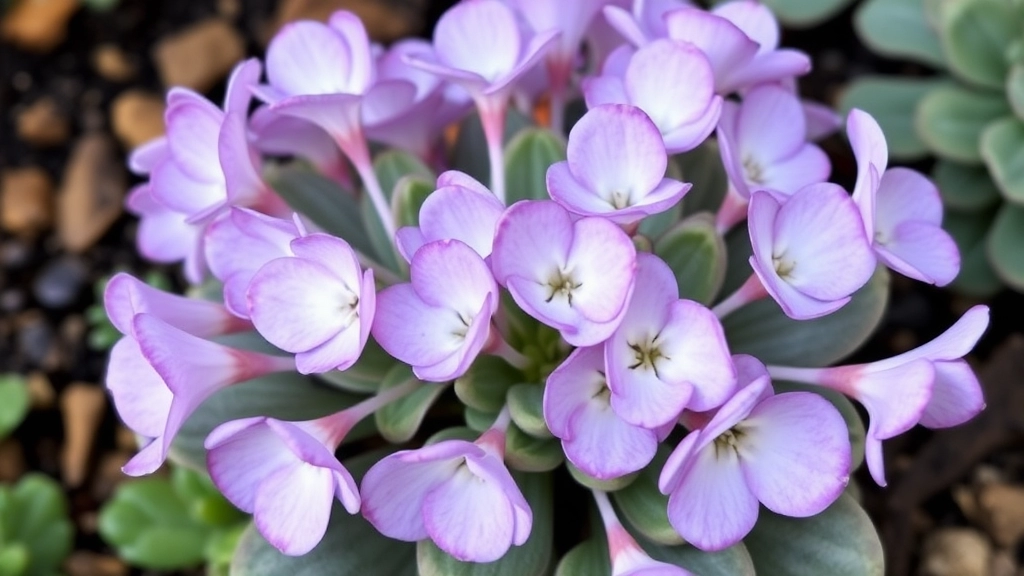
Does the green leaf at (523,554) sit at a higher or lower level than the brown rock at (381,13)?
lower

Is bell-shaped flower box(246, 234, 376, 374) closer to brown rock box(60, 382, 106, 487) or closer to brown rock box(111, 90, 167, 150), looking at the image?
brown rock box(60, 382, 106, 487)

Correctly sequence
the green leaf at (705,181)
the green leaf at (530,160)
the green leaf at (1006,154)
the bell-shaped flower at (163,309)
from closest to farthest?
the bell-shaped flower at (163,309) < the green leaf at (530,160) < the green leaf at (705,181) < the green leaf at (1006,154)

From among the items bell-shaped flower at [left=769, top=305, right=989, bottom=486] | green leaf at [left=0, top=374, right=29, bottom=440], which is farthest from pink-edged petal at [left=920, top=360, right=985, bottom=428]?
green leaf at [left=0, top=374, right=29, bottom=440]

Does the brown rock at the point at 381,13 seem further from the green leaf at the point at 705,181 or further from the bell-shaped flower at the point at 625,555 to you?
the bell-shaped flower at the point at 625,555

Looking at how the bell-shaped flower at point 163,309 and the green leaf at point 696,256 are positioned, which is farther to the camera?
the green leaf at point 696,256

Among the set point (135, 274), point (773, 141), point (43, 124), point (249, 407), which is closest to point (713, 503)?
point (773, 141)

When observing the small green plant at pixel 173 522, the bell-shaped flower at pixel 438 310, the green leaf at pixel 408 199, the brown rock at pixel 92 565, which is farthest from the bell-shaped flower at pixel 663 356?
the brown rock at pixel 92 565

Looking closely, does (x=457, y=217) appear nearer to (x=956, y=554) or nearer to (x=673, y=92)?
(x=673, y=92)
